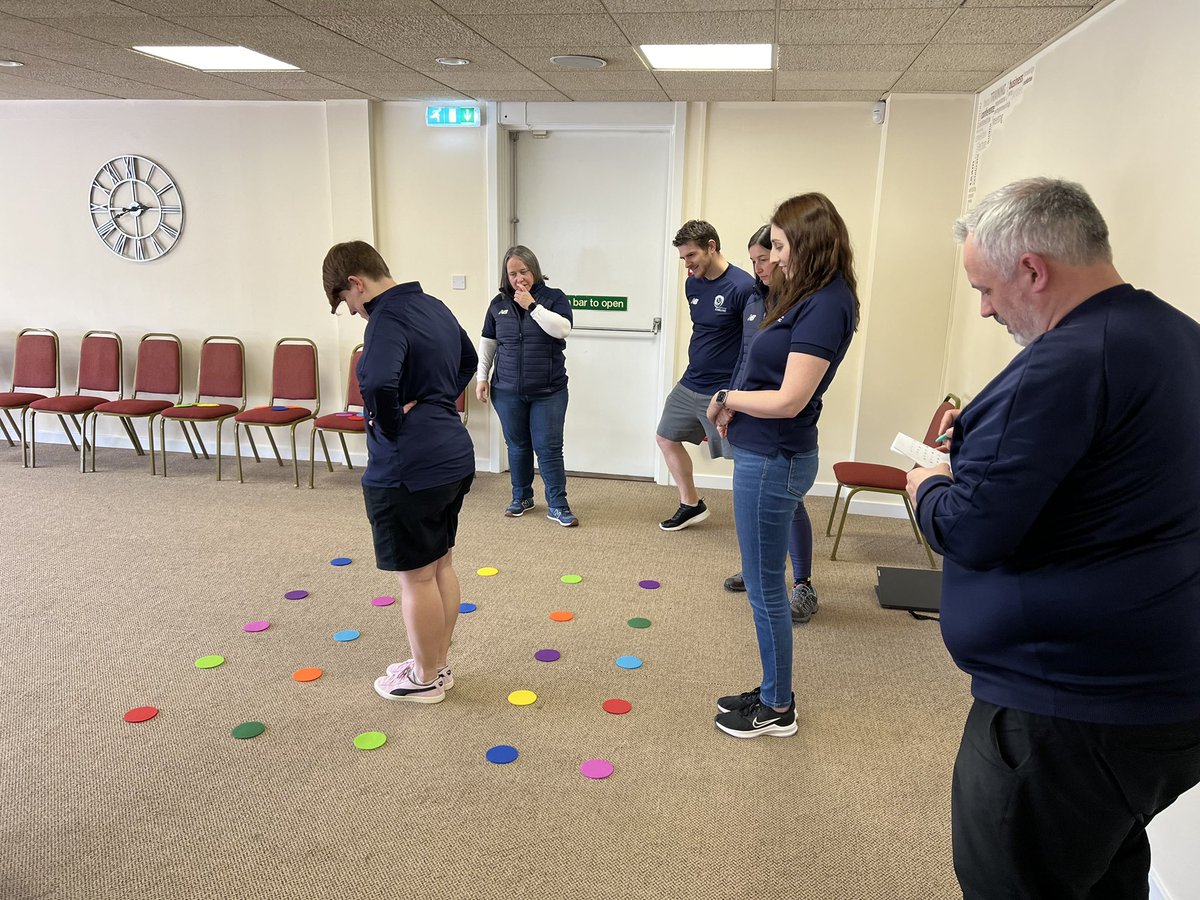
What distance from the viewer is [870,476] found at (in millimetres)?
4113

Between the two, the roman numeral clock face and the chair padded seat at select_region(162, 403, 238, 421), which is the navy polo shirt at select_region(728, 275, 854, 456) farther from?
the roman numeral clock face

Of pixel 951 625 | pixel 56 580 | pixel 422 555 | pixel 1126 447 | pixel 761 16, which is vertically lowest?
pixel 56 580

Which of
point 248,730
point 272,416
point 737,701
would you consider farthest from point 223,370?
point 737,701

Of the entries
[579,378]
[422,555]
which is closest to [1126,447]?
[422,555]

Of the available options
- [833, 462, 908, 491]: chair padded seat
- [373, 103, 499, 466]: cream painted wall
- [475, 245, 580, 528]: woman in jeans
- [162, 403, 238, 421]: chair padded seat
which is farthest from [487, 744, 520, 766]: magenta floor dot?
[162, 403, 238, 421]: chair padded seat

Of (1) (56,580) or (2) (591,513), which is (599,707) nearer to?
(2) (591,513)

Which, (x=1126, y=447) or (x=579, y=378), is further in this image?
(x=579, y=378)

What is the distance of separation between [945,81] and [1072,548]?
3.87 m

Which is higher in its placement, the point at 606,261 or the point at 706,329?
the point at 606,261

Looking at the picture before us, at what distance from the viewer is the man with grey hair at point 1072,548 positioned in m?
1.08

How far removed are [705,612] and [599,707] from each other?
887mm

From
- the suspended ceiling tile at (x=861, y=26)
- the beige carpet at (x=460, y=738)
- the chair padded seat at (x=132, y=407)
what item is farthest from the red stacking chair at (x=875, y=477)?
the chair padded seat at (x=132, y=407)

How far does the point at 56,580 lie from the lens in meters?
3.70

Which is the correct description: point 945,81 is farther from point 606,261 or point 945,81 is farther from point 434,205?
point 434,205
